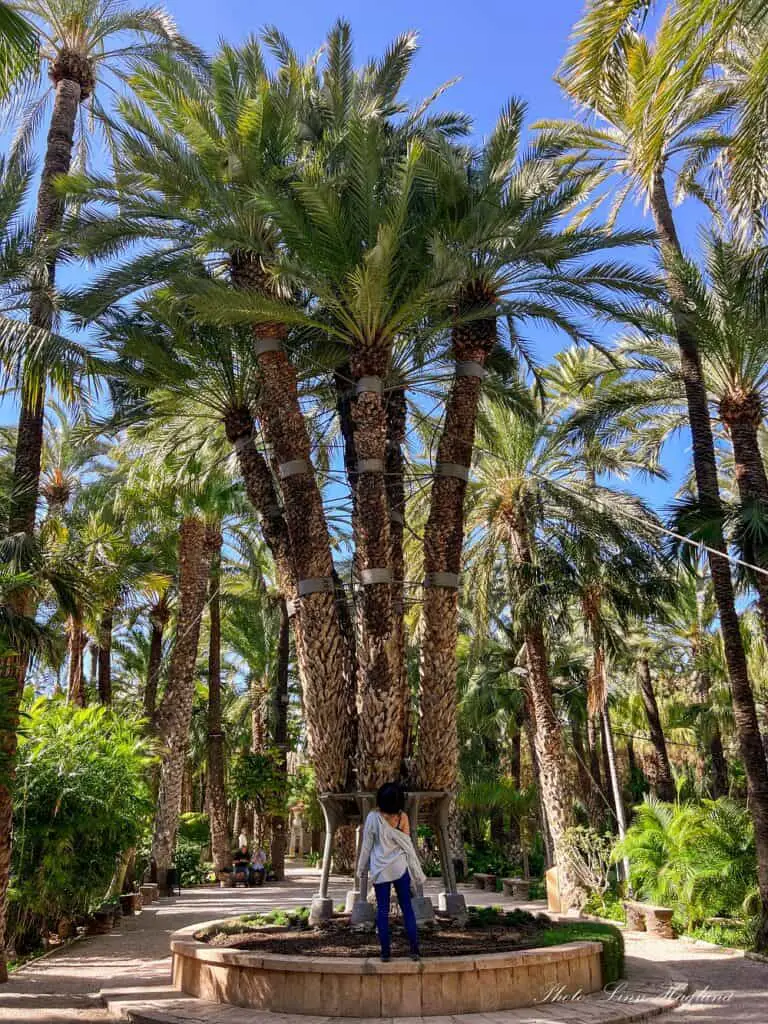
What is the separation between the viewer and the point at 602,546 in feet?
57.5

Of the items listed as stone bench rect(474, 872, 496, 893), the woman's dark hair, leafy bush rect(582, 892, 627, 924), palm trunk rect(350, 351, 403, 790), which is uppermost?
palm trunk rect(350, 351, 403, 790)

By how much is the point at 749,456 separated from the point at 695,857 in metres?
6.51

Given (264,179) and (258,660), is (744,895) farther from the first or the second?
(258,660)

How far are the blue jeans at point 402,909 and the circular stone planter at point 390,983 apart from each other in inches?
5.6

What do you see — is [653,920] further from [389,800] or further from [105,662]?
[105,662]

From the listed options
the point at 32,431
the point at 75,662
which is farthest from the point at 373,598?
the point at 75,662

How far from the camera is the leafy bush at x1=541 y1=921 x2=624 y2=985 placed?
789 centimetres

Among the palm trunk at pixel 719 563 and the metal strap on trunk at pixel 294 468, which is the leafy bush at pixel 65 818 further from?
the palm trunk at pixel 719 563

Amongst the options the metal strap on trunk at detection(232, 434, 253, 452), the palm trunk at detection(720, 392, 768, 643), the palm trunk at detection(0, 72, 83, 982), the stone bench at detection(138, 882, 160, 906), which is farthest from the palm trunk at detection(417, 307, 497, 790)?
the stone bench at detection(138, 882, 160, 906)

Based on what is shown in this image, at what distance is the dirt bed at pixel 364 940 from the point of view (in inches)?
298

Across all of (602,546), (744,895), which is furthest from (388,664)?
(602,546)

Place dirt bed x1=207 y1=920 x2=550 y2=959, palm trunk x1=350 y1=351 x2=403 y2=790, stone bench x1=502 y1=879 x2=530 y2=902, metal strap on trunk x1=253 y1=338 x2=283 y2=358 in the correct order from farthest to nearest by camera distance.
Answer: stone bench x1=502 y1=879 x2=530 y2=902 < metal strap on trunk x1=253 y1=338 x2=283 y2=358 < palm trunk x1=350 y1=351 x2=403 y2=790 < dirt bed x1=207 y1=920 x2=550 y2=959

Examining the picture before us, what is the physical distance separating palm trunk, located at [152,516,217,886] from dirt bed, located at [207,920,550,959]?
12704mm

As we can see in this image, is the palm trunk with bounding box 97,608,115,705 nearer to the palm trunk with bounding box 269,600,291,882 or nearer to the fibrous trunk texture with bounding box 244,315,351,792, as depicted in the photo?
the palm trunk with bounding box 269,600,291,882
